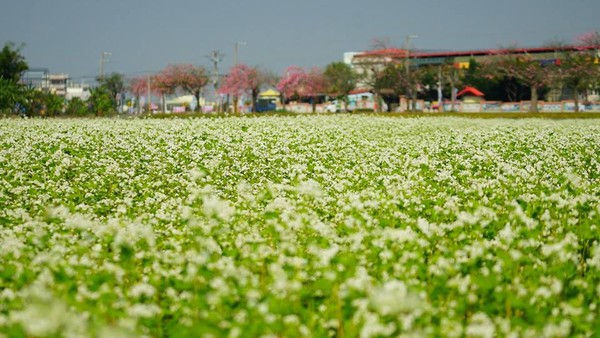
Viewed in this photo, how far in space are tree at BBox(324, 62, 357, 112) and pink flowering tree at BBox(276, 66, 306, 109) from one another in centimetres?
449

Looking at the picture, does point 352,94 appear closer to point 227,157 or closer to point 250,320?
point 227,157

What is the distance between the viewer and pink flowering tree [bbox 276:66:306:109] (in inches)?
4749

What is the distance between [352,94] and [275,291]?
381 ft

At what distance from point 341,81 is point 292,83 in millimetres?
10973

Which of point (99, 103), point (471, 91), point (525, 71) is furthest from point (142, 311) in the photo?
point (471, 91)

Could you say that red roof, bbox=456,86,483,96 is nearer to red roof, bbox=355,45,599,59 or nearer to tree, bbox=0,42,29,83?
red roof, bbox=355,45,599,59

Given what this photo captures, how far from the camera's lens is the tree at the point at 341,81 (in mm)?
112875

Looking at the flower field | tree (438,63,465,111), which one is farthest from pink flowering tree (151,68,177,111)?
the flower field

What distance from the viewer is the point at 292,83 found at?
12112cm

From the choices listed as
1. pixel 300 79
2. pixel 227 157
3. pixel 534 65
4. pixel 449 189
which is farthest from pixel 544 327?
pixel 300 79

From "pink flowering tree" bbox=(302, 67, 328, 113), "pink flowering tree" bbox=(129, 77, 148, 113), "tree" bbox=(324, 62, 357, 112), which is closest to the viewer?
"tree" bbox=(324, 62, 357, 112)

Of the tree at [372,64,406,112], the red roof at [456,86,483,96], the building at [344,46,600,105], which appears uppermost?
the building at [344,46,600,105]

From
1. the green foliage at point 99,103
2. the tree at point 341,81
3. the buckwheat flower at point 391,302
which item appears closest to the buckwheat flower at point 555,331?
the buckwheat flower at point 391,302

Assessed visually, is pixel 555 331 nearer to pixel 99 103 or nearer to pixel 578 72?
pixel 99 103
